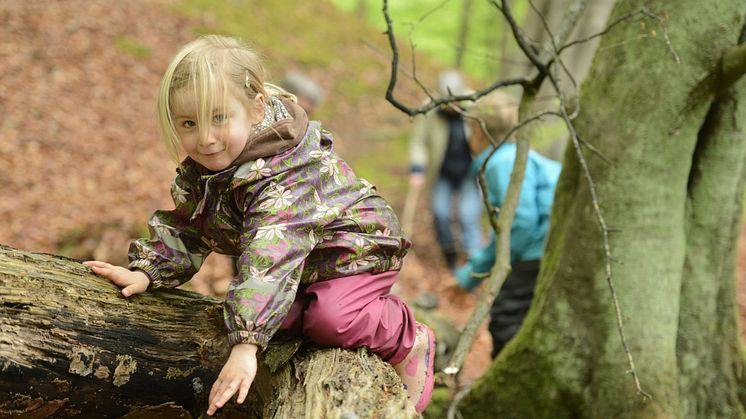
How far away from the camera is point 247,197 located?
218cm

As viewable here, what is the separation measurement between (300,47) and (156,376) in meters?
12.9

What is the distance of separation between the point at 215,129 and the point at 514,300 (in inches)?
124

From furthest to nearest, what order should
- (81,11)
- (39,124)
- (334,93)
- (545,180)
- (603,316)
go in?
(334,93) → (81,11) → (39,124) → (545,180) → (603,316)

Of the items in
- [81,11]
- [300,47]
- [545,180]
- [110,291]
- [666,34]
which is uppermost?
[300,47]

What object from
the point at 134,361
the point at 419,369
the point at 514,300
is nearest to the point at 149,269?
the point at 134,361

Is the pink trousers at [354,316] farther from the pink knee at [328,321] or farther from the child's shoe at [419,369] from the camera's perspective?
the child's shoe at [419,369]

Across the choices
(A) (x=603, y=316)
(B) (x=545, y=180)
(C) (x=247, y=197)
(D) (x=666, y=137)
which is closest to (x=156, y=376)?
(C) (x=247, y=197)

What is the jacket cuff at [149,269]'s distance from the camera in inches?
94.2

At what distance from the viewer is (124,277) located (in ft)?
7.68

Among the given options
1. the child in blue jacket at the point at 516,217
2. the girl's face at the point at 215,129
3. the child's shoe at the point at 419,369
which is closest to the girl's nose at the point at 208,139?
the girl's face at the point at 215,129

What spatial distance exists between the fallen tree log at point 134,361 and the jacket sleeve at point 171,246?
3.6 inches

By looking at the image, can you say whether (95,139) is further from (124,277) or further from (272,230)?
(272,230)

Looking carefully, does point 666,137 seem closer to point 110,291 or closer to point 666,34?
point 666,34

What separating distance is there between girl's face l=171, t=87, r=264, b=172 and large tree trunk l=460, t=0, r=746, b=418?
1.91m
